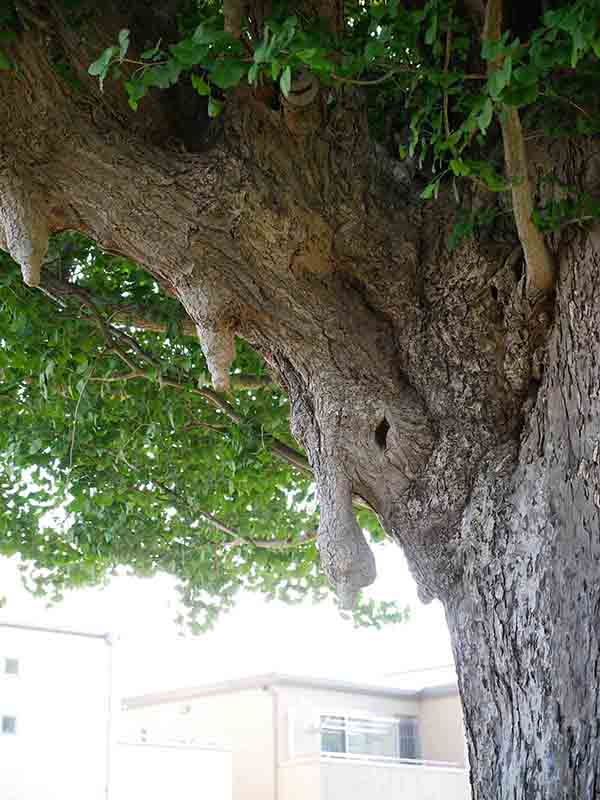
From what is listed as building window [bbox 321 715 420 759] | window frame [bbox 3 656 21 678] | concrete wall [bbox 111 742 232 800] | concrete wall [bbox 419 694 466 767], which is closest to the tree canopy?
window frame [bbox 3 656 21 678]

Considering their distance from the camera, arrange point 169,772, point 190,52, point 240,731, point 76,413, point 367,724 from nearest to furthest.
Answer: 1. point 190,52
2. point 76,413
3. point 169,772
4. point 240,731
5. point 367,724

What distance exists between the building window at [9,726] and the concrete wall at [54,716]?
67 mm

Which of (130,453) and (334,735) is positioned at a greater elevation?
(130,453)

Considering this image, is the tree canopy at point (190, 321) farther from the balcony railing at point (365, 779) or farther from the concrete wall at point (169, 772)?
the concrete wall at point (169, 772)

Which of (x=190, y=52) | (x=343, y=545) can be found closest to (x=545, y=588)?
(x=343, y=545)

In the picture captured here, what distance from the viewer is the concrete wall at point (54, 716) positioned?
57.9ft

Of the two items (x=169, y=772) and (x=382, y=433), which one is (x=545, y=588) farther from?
(x=169, y=772)

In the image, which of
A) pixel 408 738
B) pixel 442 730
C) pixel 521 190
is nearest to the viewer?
pixel 521 190

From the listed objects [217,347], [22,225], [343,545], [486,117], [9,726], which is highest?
[22,225]

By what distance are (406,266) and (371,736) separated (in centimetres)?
1978

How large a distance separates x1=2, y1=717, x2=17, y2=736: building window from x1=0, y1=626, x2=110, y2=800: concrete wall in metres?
0.07

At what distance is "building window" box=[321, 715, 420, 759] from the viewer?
21797 mm

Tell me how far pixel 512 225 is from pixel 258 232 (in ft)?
3.58

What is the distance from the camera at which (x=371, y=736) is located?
22719 mm
